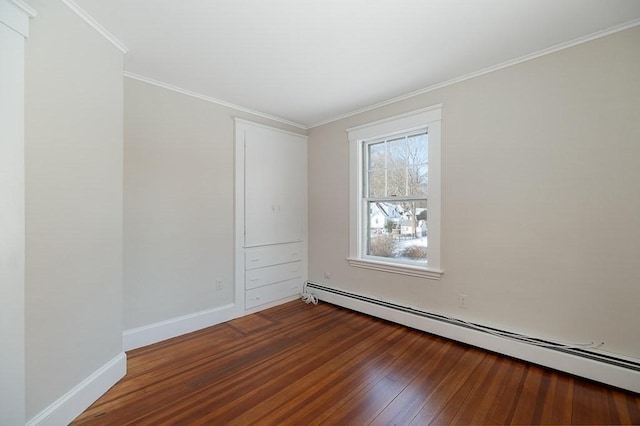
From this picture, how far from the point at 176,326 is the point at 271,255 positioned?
1.39m

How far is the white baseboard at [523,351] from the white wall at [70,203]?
8.88ft

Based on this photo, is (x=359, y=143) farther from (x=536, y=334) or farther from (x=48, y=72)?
(x=48, y=72)

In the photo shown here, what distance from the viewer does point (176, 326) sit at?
A: 2.82 metres

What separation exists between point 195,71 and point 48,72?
1186mm

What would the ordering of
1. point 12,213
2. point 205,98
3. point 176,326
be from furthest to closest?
point 205,98, point 176,326, point 12,213

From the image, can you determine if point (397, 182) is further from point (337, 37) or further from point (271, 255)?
point (271, 255)

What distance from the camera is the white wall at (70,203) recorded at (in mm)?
1482

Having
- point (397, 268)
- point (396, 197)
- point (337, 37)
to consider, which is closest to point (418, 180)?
point (396, 197)

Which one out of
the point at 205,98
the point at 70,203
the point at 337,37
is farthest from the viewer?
the point at 205,98

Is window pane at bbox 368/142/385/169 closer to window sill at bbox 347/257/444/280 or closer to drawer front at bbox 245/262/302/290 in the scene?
window sill at bbox 347/257/444/280

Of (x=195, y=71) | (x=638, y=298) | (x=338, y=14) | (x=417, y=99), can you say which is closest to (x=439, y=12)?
(x=338, y=14)

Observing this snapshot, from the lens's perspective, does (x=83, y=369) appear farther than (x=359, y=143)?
No

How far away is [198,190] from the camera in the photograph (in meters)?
3.02

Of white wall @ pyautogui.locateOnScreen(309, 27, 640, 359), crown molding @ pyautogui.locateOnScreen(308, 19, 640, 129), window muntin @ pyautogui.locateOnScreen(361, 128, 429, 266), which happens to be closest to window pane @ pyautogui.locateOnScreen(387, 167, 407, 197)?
window muntin @ pyautogui.locateOnScreen(361, 128, 429, 266)
